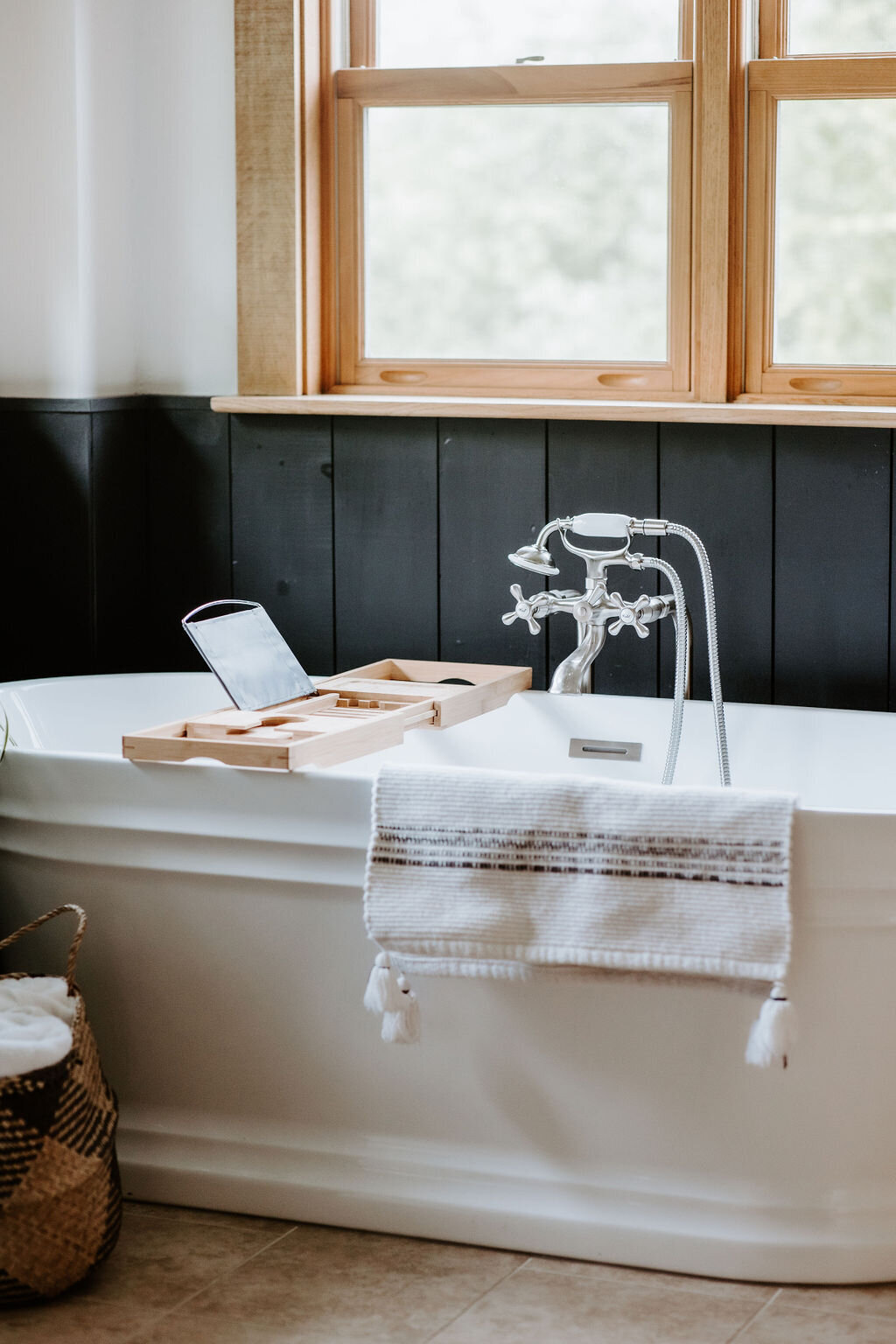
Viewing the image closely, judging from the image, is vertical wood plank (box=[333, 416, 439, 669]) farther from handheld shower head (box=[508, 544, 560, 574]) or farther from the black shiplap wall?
handheld shower head (box=[508, 544, 560, 574])

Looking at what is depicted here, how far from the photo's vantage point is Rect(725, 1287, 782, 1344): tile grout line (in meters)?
1.88

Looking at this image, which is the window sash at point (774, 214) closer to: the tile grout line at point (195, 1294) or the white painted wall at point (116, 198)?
the white painted wall at point (116, 198)

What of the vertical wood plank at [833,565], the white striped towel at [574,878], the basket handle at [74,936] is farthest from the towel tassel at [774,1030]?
the vertical wood plank at [833,565]

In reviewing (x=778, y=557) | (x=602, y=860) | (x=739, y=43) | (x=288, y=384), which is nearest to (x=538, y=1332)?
(x=602, y=860)

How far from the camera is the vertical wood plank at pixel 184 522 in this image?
3.13 meters

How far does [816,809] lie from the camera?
1888 mm

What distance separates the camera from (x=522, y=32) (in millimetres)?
2934

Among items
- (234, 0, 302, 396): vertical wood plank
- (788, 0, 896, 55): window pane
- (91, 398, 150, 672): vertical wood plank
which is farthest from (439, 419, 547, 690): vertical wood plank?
(788, 0, 896, 55): window pane

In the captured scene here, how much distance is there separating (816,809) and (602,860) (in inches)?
10.1

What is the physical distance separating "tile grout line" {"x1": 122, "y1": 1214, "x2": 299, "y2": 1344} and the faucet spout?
890 millimetres

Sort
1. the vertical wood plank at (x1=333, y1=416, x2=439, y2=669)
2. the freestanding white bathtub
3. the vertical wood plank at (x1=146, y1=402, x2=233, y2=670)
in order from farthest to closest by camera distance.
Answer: the vertical wood plank at (x1=146, y1=402, x2=233, y2=670)
the vertical wood plank at (x1=333, y1=416, x2=439, y2=669)
the freestanding white bathtub

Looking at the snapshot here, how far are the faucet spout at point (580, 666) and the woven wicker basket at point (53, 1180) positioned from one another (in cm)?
91

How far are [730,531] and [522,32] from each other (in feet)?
3.26

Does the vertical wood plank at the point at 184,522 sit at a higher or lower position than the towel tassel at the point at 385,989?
higher
